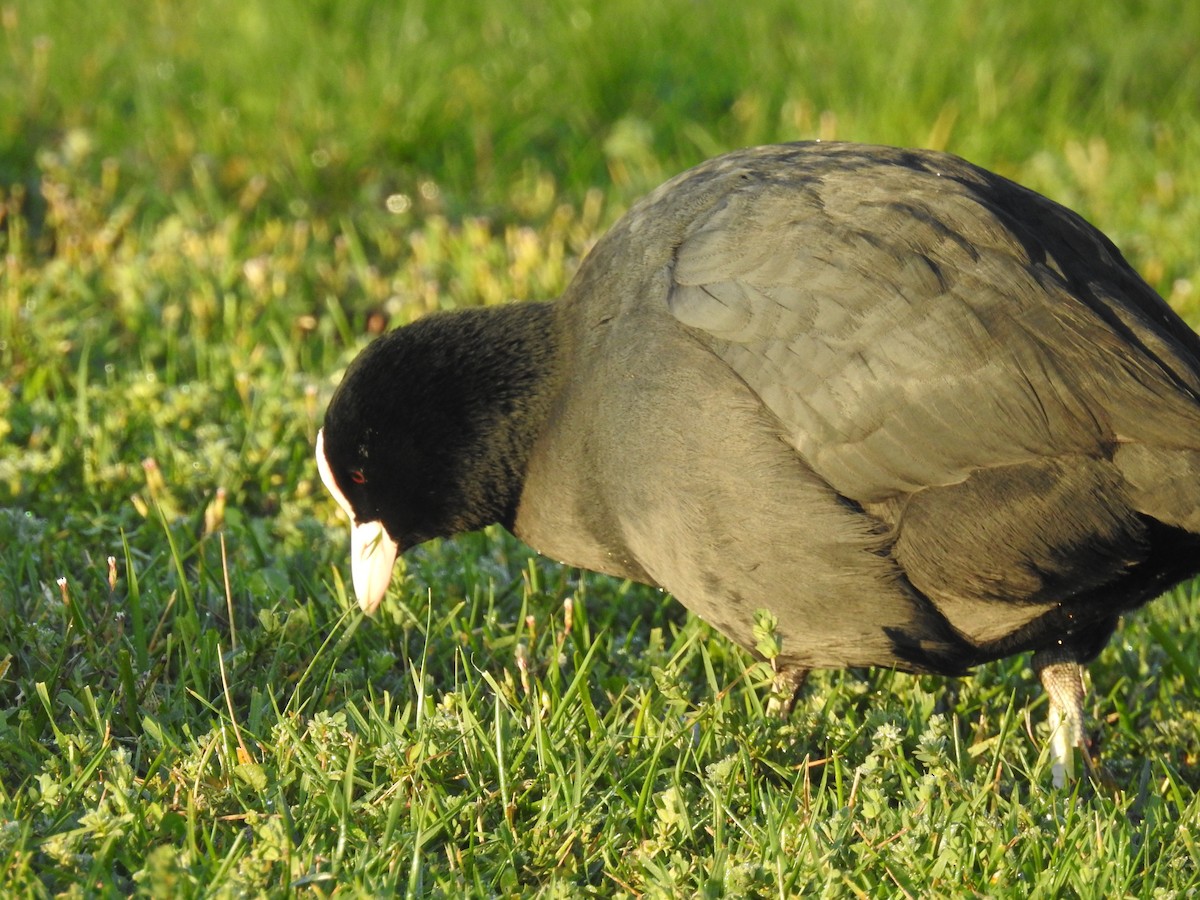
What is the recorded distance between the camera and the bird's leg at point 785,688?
2922 mm

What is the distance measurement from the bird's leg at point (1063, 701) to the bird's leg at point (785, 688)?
1.55 feet

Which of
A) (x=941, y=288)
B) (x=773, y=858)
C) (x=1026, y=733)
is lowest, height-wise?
(x=1026, y=733)

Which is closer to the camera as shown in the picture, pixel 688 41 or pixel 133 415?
pixel 133 415

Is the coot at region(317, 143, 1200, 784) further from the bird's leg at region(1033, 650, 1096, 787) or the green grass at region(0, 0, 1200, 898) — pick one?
the green grass at region(0, 0, 1200, 898)

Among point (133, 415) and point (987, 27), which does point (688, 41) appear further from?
point (133, 415)

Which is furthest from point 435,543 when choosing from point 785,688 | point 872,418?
point 872,418

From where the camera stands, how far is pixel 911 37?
223 inches

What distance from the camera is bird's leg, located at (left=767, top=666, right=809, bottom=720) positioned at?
2.92m

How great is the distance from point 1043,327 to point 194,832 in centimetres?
160

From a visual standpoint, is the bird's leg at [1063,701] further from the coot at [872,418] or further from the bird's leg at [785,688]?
the bird's leg at [785,688]

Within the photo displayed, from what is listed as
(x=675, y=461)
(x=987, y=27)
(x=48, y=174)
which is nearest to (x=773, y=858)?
(x=675, y=461)

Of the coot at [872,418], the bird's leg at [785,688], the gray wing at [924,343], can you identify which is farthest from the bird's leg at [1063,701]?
the gray wing at [924,343]

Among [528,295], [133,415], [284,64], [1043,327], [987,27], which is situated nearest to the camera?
[1043,327]

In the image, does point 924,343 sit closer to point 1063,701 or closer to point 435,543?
point 1063,701
